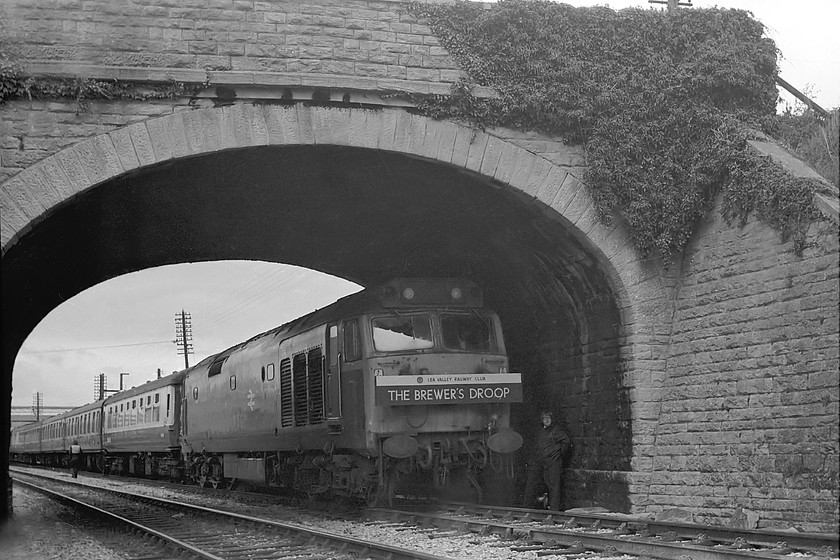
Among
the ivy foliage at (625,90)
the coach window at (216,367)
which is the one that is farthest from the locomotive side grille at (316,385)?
the coach window at (216,367)

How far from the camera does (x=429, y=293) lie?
41.7ft

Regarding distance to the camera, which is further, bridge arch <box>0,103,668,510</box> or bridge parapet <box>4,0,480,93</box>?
bridge arch <box>0,103,668,510</box>

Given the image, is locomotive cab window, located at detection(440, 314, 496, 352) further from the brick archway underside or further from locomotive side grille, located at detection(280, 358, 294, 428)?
locomotive side grille, located at detection(280, 358, 294, 428)

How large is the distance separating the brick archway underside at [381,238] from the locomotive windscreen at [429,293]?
132 cm

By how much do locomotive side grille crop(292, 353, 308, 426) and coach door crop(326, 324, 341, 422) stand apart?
97 cm

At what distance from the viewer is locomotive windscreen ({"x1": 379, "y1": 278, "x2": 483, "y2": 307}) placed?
491 inches

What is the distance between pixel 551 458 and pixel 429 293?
10.1 ft

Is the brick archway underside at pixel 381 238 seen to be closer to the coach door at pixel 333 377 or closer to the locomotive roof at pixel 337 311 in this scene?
the locomotive roof at pixel 337 311

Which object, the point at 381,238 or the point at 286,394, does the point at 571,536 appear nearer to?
the point at 286,394

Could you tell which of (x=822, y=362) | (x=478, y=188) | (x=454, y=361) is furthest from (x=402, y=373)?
(x=822, y=362)

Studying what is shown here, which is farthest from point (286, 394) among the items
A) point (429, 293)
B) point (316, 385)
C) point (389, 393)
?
point (389, 393)

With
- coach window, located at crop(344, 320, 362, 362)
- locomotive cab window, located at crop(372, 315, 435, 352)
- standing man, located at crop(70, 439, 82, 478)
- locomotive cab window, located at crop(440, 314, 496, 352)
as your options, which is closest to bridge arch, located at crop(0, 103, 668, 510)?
locomotive cab window, located at crop(440, 314, 496, 352)

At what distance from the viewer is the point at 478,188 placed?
13.1m

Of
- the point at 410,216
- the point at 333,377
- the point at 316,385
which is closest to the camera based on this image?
the point at 333,377
